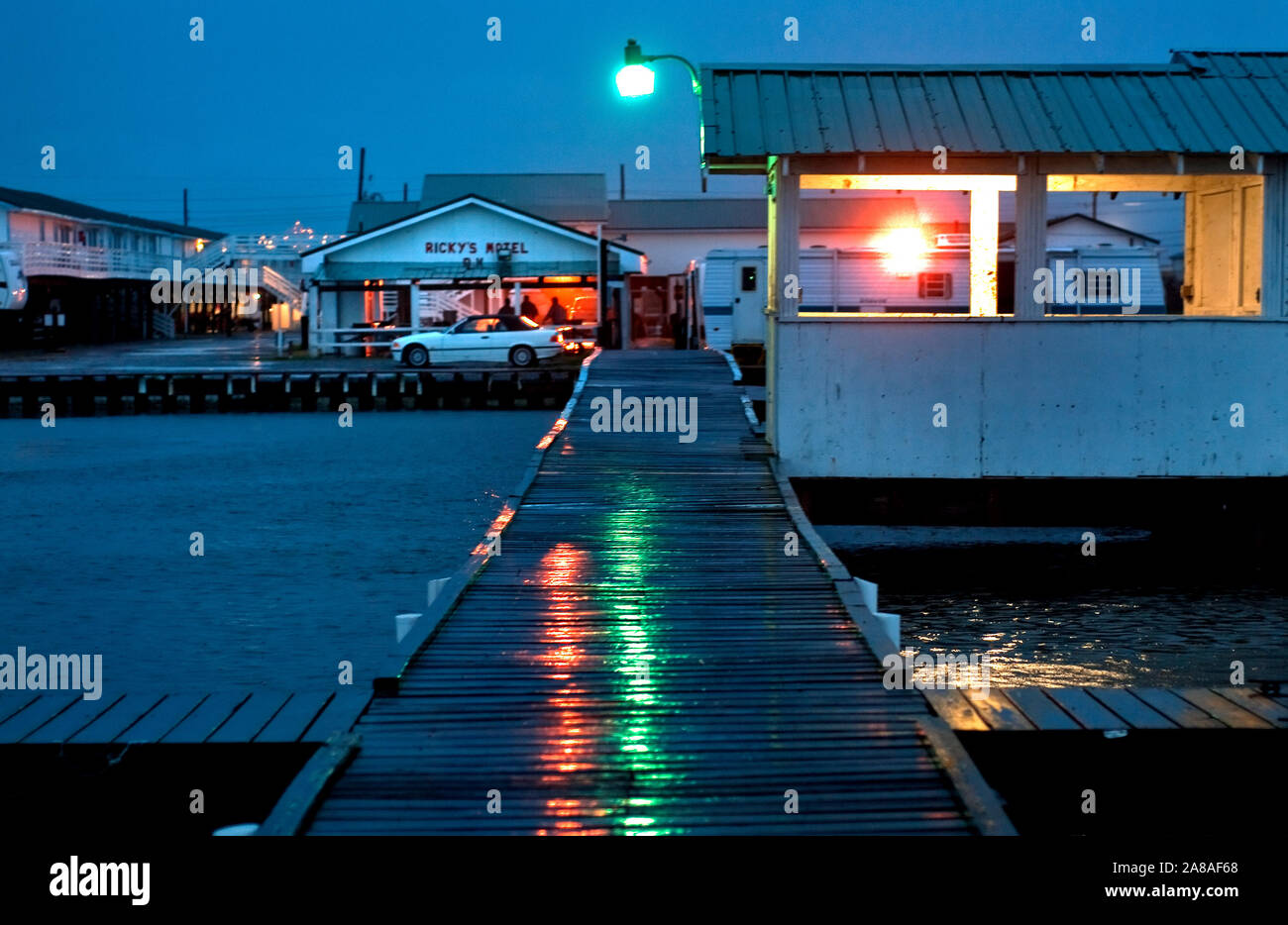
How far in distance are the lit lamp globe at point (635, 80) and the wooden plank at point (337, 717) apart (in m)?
11.5

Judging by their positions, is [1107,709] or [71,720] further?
[1107,709]

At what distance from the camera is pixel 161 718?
26.6 ft

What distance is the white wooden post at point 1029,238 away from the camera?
1518 centimetres

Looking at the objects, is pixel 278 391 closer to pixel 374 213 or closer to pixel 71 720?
pixel 374 213

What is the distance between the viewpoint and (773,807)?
6.27 m

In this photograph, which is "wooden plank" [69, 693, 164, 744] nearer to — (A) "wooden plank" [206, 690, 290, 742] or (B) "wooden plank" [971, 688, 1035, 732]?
(A) "wooden plank" [206, 690, 290, 742]

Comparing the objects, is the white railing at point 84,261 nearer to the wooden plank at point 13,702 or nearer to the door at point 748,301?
the door at point 748,301

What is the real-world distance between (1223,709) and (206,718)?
573 centimetres
